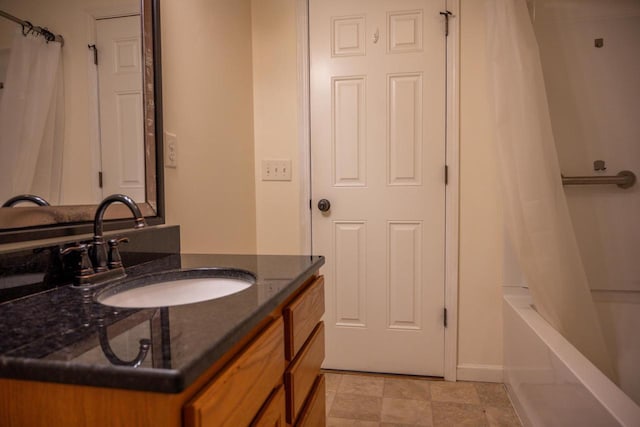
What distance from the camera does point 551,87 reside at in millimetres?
1776

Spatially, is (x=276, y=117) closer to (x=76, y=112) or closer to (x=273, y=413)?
(x=76, y=112)

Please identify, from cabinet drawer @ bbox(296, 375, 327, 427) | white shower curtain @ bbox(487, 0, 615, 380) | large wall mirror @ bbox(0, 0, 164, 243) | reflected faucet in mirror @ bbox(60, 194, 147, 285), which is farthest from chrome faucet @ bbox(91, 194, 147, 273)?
white shower curtain @ bbox(487, 0, 615, 380)

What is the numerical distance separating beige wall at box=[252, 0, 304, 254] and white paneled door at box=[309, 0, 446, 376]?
11cm

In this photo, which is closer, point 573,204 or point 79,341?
point 79,341

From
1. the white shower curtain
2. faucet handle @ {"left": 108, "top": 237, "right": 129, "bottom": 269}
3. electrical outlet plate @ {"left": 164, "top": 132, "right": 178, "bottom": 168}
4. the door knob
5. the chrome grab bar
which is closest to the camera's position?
faucet handle @ {"left": 108, "top": 237, "right": 129, "bottom": 269}

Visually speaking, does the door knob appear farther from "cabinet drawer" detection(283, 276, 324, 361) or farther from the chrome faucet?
the chrome faucet

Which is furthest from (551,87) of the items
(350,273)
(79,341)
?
(79,341)

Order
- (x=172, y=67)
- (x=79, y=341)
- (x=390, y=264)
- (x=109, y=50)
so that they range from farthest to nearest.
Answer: (x=390, y=264), (x=172, y=67), (x=109, y=50), (x=79, y=341)

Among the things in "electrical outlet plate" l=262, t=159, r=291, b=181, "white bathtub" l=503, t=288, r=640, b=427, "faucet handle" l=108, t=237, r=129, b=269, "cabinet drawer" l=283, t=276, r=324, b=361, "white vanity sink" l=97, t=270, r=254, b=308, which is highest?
"electrical outlet plate" l=262, t=159, r=291, b=181

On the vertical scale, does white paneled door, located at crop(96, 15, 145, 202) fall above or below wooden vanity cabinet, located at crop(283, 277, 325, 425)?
above

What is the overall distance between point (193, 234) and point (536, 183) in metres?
1.42

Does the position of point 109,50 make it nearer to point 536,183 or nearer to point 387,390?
point 536,183

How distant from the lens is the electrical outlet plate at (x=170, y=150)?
1262 millimetres

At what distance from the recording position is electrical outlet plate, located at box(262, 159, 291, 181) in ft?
6.59
